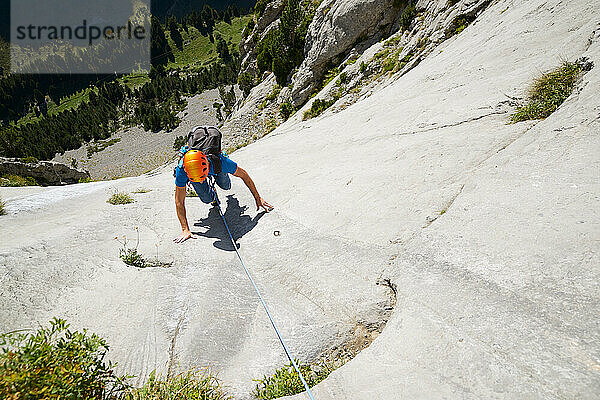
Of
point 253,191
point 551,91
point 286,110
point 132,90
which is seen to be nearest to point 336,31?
point 286,110

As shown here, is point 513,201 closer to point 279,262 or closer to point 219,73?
point 279,262

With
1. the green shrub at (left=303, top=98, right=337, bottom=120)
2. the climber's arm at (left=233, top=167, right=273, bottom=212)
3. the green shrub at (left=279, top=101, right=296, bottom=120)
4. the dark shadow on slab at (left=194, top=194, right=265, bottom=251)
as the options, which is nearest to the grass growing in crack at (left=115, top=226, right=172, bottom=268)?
the dark shadow on slab at (left=194, top=194, right=265, bottom=251)

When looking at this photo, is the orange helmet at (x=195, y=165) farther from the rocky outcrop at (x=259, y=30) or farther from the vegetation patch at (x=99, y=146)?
the vegetation patch at (x=99, y=146)

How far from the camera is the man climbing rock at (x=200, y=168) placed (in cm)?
554

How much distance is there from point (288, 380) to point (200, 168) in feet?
13.4

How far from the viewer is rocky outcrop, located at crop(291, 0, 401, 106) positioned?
20766mm

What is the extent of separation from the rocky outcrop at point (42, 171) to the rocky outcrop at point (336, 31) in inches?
973

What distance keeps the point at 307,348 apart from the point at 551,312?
2390 millimetres

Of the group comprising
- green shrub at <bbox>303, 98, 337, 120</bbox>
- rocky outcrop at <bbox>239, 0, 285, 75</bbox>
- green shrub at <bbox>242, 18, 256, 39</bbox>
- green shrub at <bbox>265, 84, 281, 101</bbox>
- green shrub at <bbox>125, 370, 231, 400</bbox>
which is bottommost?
green shrub at <bbox>125, 370, 231, 400</bbox>

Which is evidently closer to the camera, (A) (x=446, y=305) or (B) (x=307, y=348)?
(A) (x=446, y=305)

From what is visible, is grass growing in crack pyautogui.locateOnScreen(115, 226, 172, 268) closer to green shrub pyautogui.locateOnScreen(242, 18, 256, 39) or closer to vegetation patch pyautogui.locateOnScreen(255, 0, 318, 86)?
vegetation patch pyautogui.locateOnScreen(255, 0, 318, 86)

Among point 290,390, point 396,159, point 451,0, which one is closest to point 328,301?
point 290,390

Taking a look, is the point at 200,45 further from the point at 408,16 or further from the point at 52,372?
the point at 52,372

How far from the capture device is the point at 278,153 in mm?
11070
